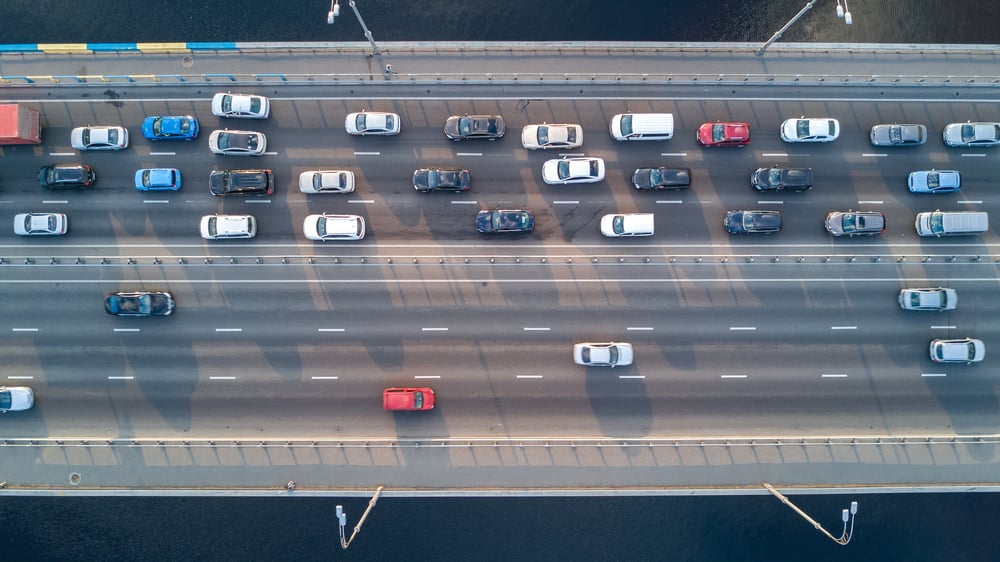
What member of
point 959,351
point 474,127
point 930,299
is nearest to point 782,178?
point 930,299

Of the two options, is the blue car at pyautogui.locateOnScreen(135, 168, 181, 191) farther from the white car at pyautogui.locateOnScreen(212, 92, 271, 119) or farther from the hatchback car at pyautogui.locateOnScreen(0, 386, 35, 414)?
the hatchback car at pyautogui.locateOnScreen(0, 386, 35, 414)

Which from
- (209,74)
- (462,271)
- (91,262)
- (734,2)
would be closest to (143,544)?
(91,262)

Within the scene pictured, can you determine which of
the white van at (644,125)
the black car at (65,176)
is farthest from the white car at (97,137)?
the white van at (644,125)

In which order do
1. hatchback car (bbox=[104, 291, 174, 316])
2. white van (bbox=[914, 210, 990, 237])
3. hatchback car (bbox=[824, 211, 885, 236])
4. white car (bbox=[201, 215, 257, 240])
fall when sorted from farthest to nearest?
white van (bbox=[914, 210, 990, 237]), hatchback car (bbox=[824, 211, 885, 236]), white car (bbox=[201, 215, 257, 240]), hatchback car (bbox=[104, 291, 174, 316])

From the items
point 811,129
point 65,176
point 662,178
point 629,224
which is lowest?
point 629,224

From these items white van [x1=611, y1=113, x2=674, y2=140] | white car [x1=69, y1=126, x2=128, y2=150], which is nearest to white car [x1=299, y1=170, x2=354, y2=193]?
white car [x1=69, y1=126, x2=128, y2=150]

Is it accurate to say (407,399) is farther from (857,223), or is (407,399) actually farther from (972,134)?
(972,134)

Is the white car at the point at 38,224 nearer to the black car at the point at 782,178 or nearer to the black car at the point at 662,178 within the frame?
the black car at the point at 662,178
